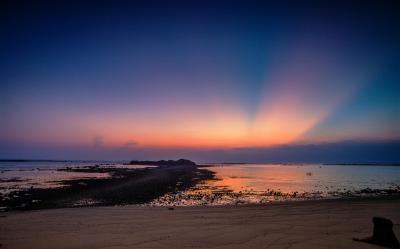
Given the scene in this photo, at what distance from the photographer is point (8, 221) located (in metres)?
11.5

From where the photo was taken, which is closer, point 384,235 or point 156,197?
point 384,235

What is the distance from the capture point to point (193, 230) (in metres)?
9.33

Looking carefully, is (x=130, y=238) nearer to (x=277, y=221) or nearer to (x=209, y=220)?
(x=209, y=220)

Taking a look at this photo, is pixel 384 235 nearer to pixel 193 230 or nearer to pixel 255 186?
pixel 193 230

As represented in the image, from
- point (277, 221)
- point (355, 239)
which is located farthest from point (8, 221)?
point (355, 239)

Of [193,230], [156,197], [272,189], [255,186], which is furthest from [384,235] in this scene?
[255,186]

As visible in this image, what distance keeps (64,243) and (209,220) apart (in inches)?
200

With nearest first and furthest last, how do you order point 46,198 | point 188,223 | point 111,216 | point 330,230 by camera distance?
→ point 330,230, point 188,223, point 111,216, point 46,198

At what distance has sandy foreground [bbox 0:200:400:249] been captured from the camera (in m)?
7.80

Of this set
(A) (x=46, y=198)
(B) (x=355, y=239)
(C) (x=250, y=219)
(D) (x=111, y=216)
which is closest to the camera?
(B) (x=355, y=239)

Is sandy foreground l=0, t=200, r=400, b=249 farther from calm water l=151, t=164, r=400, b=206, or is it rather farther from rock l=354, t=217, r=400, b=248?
calm water l=151, t=164, r=400, b=206

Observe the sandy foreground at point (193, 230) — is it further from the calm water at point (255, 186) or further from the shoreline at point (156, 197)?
the calm water at point (255, 186)

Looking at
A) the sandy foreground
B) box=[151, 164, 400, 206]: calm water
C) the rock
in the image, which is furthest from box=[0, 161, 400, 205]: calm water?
the rock

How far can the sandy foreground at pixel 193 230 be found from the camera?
7.80m
